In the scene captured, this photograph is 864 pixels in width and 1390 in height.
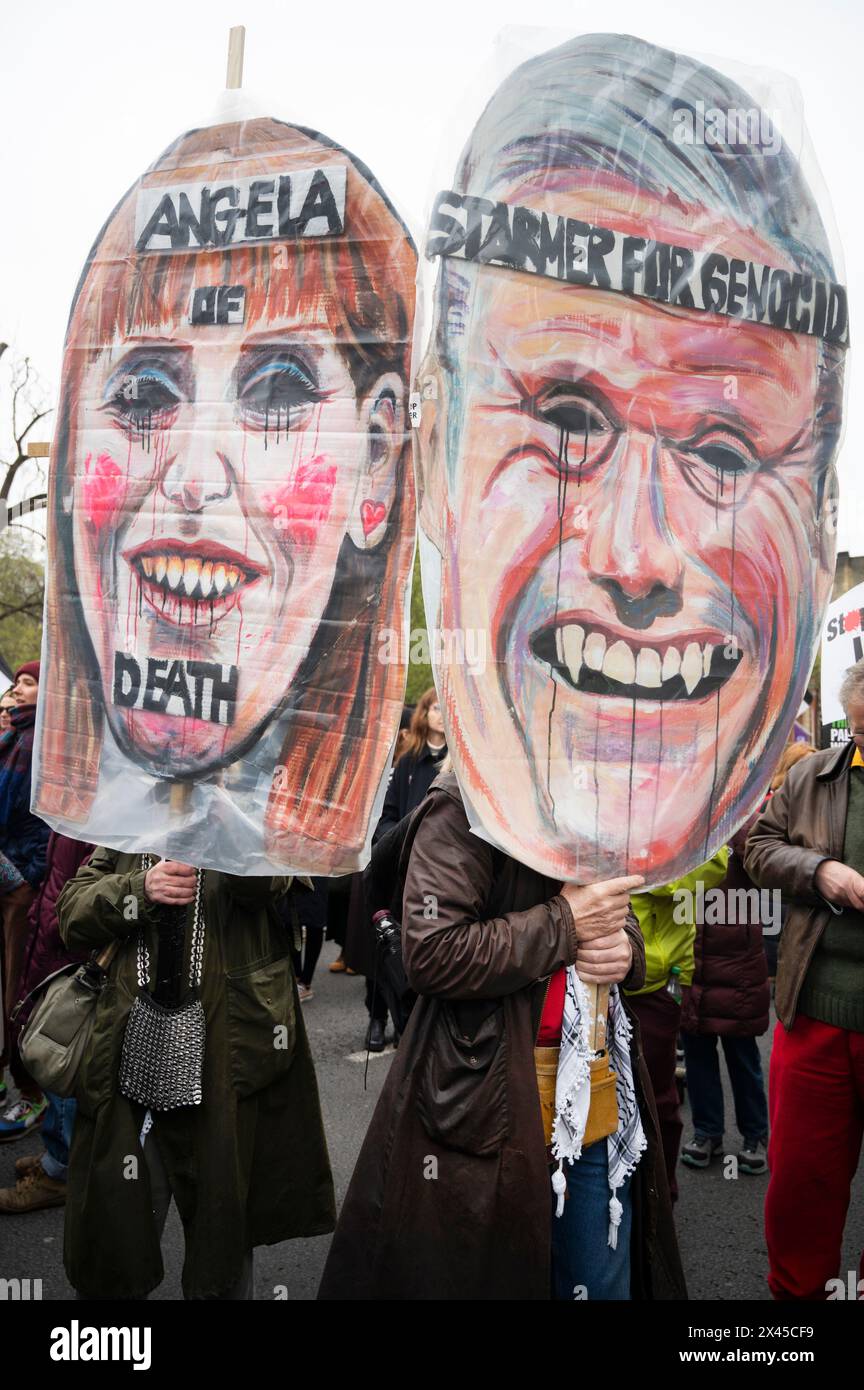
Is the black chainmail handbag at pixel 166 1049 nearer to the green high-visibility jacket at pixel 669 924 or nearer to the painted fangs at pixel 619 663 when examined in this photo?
the painted fangs at pixel 619 663

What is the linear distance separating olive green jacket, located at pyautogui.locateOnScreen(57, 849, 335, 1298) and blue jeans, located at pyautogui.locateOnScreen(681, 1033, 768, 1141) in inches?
83.4

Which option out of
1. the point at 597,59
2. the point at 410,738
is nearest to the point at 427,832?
the point at 597,59

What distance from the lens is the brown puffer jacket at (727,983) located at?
168 inches

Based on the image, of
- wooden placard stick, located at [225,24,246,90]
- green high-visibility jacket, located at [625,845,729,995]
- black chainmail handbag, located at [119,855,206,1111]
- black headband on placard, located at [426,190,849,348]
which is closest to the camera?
black headband on placard, located at [426,190,849,348]

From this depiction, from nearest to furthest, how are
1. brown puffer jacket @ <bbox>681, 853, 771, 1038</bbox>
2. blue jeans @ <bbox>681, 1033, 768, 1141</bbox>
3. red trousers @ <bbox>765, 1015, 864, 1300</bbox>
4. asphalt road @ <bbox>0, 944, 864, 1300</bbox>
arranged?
red trousers @ <bbox>765, 1015, 864, 1300</bbox> → asphalt road @ <bbox>0, 944, 864, 1300</bbox> → brown puffer jacket @ <bbox>681, 853, 771, 1038</bbox> → blue jeans @ <bbox>681, 1033, 768, 1141</bbox>

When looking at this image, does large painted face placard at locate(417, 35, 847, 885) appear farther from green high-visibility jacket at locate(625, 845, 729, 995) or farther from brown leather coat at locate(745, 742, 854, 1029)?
green high-visibility jacket at locate(625, 845, 729, 995)

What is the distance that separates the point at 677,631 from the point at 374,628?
0.59m

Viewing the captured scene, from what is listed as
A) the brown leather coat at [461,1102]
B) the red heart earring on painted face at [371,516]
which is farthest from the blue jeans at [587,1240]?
the red heart earring on painted face at [371,516]

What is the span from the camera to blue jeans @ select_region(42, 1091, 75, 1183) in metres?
3.72

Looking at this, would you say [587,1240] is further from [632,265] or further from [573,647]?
[632,265]

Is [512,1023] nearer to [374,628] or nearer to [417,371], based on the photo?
[374,628]

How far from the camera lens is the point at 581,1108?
7.23 feet

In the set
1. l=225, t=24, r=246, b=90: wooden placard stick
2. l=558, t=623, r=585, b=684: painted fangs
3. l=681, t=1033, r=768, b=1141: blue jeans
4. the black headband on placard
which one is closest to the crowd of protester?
l=558, t=623, r=585, b=684: painted fangs

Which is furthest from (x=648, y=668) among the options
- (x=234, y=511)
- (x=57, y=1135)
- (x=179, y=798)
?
(x=57, y=1135)
